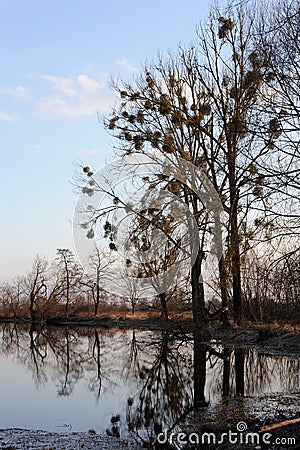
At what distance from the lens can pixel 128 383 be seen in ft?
40.0

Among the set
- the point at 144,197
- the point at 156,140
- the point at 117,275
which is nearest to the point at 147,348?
the point at 117,275

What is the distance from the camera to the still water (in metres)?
8.80

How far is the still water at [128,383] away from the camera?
8.80m

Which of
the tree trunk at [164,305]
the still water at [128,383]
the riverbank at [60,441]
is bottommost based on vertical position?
the riverbank at [60,441]

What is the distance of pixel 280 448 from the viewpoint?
217 inches

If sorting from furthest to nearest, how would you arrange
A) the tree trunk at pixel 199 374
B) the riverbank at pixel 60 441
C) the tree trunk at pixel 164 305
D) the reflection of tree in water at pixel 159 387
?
the tree trunk at pixel 164 305 < the tree trunk at pixel 199 374 < the reflection of tree in water at pixel 159 387 < the riverbank at pixel 60 441

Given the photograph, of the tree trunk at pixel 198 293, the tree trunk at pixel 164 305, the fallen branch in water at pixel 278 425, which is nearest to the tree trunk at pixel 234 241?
the tree trunk at pixel 198 293

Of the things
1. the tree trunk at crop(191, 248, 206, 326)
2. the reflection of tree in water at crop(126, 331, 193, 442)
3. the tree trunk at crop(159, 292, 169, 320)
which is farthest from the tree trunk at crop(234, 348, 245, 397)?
the tree trunk at crop(159, 292, 169, 320)

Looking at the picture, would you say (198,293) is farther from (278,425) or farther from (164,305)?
(278,425)

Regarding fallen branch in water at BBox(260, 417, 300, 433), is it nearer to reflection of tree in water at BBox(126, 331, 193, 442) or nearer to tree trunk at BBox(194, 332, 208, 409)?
reflection of tree in water at BBox(126, 331, 193, 442)

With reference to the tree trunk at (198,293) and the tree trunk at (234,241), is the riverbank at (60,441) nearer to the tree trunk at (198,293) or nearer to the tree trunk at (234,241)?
the tree trunk at (234,241)

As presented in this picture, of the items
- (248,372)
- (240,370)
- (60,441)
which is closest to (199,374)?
(240,370)

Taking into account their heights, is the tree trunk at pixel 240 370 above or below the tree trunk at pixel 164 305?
below

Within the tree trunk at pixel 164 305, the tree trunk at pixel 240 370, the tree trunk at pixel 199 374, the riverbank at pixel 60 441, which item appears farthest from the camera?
the tree trunk at pixel 164 305
